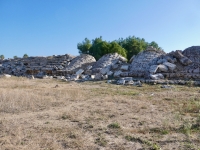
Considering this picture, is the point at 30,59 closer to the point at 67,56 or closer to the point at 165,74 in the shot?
the point at 67,56

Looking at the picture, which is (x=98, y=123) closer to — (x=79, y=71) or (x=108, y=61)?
(x=79, y=71)

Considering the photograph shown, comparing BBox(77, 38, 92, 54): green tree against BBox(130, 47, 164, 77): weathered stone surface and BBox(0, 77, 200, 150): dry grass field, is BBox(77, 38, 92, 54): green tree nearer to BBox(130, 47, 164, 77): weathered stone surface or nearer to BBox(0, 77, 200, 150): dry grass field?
BBox(130, 47, 164, 77): weathered stone surface

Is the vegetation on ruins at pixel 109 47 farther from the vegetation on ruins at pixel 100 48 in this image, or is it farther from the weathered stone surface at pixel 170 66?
the weathered stone surface at pixel 170 66

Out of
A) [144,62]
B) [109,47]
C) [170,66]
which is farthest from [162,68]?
[109,47]

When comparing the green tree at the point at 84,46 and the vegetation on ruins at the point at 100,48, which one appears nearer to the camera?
the vegetation on ruins at the point at 100,48

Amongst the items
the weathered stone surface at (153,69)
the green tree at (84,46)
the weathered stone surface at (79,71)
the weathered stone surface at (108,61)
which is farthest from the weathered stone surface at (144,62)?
the green tree at (84,46)

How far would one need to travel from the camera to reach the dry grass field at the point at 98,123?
310cm

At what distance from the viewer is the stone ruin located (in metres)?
10.6

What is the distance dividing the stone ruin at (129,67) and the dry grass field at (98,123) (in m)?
4.38

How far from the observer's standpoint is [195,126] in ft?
12.3

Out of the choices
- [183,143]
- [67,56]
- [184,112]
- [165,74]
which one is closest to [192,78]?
[165,74]

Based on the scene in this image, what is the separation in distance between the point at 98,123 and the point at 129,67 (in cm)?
903

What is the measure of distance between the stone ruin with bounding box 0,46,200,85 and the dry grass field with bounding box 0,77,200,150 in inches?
173

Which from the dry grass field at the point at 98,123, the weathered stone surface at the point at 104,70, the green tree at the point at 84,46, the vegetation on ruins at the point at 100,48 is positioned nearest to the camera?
the dry grass field at the point at 98,123
